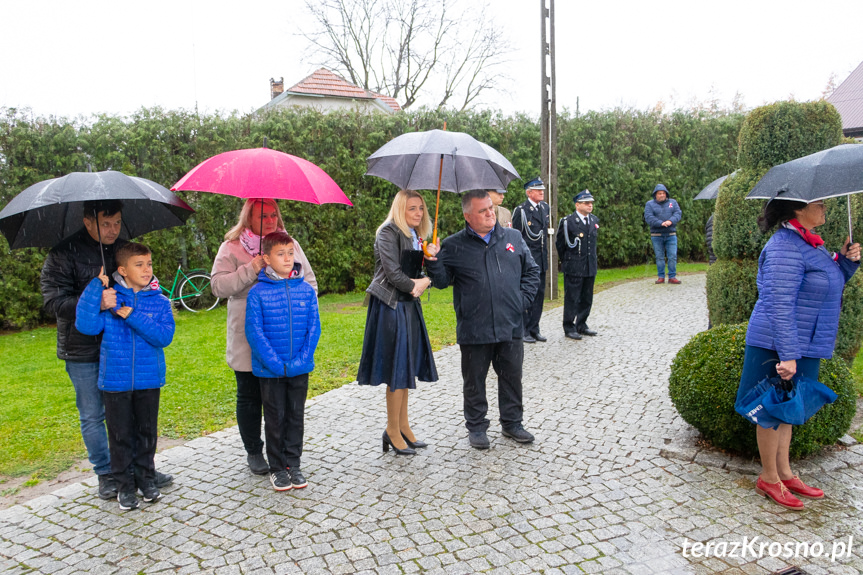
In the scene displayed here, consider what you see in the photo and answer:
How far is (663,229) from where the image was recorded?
1295cm

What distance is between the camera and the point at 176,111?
10.8m

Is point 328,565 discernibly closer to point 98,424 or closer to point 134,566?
point 134,566

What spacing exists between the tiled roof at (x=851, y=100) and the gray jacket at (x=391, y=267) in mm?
22803

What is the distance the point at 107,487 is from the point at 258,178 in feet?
7.36

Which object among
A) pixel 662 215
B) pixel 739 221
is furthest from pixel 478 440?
pixel 662 215

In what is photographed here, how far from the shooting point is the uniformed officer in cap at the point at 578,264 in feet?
27.6

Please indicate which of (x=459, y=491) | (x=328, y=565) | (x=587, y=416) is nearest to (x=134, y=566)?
(x=328, y=565)

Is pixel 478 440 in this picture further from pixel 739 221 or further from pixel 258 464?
pixel 739 221

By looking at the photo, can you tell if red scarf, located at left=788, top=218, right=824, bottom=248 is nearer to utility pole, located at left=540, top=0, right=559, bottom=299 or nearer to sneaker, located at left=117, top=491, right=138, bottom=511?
sneaker, located at left=117, top=491, right=138, bottom=511

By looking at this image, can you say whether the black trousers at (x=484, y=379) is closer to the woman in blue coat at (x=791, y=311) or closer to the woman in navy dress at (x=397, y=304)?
the woman in navy dress at (x=397, y=304)

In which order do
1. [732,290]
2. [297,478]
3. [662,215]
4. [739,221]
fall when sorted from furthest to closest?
[662,215] → [732,290] → [739,221] → [297,478]

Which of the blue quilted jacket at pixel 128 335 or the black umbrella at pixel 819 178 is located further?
the blue quilted jacket at pixel 128 335

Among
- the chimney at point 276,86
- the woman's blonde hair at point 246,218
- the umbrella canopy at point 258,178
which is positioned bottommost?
the woman's blonde hair at point 246,218

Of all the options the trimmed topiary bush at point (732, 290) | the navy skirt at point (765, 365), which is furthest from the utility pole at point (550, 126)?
the navy skirt at point (765, 365)
